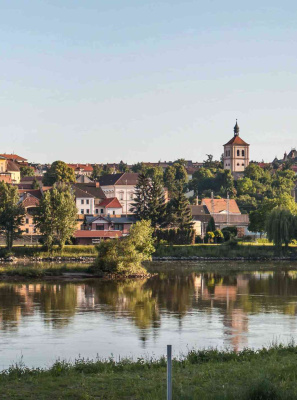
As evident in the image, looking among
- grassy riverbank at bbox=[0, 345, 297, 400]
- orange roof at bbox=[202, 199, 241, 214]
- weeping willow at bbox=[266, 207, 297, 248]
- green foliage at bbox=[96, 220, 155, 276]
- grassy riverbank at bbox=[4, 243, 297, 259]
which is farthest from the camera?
orange roof at bbox=[202, 199, 241, 214]

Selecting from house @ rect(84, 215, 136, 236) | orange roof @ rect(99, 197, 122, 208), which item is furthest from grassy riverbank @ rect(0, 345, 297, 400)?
orange roof @ rect(99, 197, 122, 208)

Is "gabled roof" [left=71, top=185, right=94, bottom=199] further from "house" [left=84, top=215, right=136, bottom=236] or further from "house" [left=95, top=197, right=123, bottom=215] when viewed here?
"house" [left=84, top=215, right=136, bottom=236]

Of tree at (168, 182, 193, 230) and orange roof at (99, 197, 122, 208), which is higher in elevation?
orange roof at (99, 197, 122, 208)

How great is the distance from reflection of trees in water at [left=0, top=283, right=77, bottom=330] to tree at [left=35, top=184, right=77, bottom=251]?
95.0 feet

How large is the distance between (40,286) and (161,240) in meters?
40.9

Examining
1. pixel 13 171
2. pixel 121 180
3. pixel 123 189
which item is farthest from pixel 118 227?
pixel 13 171

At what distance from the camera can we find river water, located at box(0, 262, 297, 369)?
26000 millimetres

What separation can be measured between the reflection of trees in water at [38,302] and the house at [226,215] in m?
60.7

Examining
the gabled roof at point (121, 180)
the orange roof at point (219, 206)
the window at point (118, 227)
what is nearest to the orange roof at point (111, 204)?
the orange roof at point (219, 206)

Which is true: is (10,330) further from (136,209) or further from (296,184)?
(296,184)

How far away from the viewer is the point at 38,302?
39844mm

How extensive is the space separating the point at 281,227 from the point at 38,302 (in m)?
45.7

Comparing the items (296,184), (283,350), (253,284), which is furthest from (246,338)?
(296,184)

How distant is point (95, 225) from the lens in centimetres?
10306
